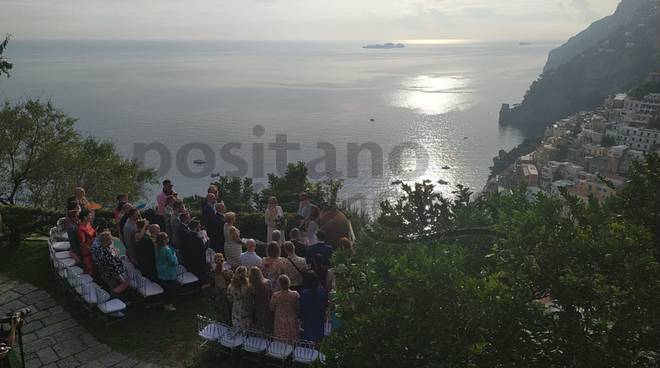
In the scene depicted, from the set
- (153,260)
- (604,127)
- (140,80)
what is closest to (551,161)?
(604,127)

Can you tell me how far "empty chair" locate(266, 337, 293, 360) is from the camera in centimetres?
752

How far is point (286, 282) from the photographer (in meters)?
7.46

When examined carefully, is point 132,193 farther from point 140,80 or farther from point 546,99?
point 140,80

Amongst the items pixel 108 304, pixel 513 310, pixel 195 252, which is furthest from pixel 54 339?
pixel 513 310

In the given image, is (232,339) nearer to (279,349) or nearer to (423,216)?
(279,349)

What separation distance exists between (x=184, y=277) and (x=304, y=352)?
365 centimetres

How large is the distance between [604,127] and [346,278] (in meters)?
92.3

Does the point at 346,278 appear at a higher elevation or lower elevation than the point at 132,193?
higher

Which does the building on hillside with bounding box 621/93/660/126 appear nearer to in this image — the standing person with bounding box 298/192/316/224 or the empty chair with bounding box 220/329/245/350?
the standing person with bounding box 298/192/316/224

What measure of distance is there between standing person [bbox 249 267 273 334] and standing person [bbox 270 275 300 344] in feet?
0.83

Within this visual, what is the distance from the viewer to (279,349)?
764 cm

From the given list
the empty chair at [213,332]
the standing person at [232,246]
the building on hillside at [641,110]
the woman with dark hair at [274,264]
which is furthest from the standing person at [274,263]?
the building on hillside at [641,110]

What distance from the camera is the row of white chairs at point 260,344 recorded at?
24.7ft

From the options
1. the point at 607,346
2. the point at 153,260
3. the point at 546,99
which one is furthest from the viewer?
the point at 546,99
